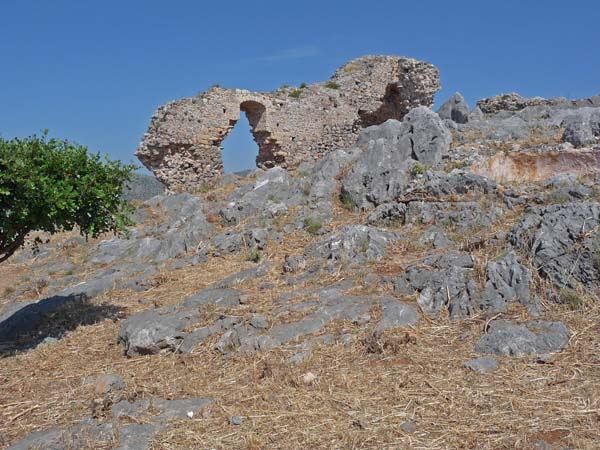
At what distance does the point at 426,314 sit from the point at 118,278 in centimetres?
605

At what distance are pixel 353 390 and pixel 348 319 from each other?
1.56 meters

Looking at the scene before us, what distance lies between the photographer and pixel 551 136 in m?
13.3

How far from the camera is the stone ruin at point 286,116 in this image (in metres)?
16.0

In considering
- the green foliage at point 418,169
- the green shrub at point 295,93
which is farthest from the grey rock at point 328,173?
the green shrub at point 295,93

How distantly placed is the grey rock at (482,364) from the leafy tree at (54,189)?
4.84 m

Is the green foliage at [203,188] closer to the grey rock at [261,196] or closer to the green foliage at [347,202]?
the grey rock at [261,196]

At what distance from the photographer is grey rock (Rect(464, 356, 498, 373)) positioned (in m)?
5.50

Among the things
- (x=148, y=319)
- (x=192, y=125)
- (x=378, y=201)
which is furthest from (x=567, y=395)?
(x=192, y=125)

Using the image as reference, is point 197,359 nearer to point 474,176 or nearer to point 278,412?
point 278,412

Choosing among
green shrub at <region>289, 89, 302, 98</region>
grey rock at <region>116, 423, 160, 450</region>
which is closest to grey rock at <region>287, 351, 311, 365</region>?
grey rock at <region>116, 423, 160, 450</region>

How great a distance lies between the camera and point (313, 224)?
35.5ft

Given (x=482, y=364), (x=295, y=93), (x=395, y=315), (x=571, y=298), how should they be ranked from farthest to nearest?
(x=295, y=93) < (x=395, y=315) < (x=571, y=298) < (x=482, y=364)

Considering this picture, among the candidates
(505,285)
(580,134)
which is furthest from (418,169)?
(505,285)

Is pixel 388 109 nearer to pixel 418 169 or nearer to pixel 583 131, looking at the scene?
pixel 583 131
